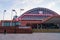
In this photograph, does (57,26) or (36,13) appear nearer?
(57,26)

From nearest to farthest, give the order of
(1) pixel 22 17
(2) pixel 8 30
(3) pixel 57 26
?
(2) pixel 8 30 → (3) pixel 57 26 → (1) pixel 22 17

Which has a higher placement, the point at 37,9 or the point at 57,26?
the point at 37,9

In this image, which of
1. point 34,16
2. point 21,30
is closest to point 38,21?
point 34,16

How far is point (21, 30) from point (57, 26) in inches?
1441

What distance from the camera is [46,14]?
111 m

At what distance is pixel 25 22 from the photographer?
10031 centimetres

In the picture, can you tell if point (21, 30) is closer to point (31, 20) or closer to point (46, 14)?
point (31, 20)

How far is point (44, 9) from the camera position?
376 ft

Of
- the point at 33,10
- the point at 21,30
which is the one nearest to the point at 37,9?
the point at 33,10

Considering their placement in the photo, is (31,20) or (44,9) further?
(44,9)

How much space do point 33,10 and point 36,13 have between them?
7.65 feet

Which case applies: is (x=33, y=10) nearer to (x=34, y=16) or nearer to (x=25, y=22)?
(x=34, y=16)

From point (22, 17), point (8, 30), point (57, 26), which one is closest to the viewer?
point (8, 30)

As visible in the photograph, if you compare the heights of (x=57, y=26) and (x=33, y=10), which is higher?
(x=33, y=10)
